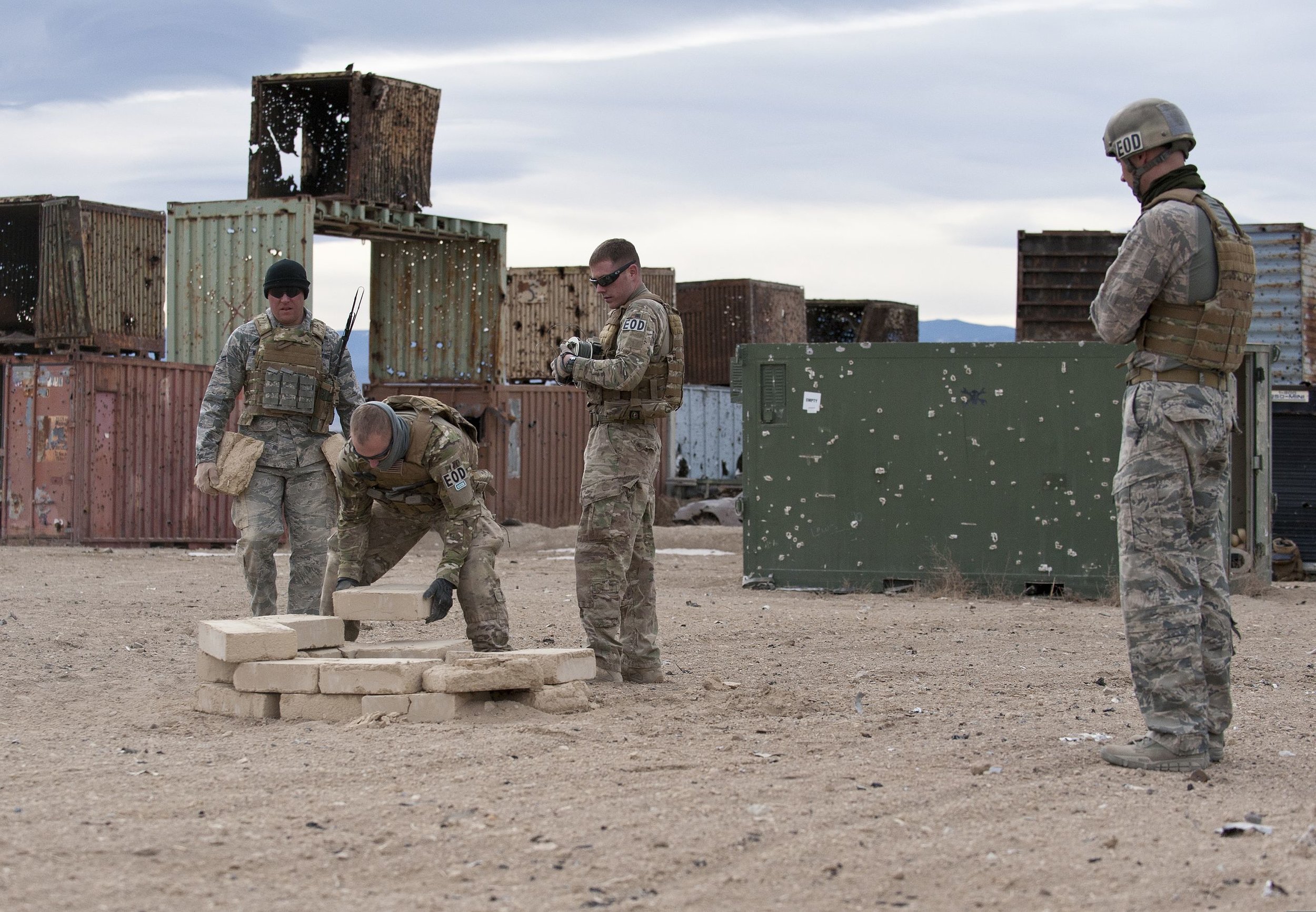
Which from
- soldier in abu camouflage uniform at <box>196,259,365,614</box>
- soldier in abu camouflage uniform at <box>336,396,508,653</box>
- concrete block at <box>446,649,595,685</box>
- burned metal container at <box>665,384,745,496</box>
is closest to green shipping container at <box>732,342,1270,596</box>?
soldier in abu camouflage uniform at <box>196,259,365,614</box>

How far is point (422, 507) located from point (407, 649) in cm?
83

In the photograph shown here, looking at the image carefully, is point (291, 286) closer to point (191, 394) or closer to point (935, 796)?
point (935, 796)

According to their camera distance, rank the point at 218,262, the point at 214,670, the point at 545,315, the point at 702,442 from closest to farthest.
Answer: the point at 214,670
the point at 218,262
the point at 545,315
the point at 702,442

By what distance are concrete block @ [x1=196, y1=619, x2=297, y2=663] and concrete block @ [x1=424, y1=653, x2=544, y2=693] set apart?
0.63m

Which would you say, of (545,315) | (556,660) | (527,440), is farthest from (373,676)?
(545,315)

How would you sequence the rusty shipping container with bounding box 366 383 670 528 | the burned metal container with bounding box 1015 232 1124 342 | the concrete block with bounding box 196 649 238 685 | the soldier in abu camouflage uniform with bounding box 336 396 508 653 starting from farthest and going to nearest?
the rusty shipping container with bounding box 366 383 670 528 → the burned metal container with bounding box 1015 232 1124 342 → the soldier in abu camouflage uniform with bounding box 336 396 508 653 → the concrete block with bounding box 196 649 238 685

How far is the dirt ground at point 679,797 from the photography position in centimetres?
327

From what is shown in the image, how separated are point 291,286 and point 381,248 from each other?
11.6 metres

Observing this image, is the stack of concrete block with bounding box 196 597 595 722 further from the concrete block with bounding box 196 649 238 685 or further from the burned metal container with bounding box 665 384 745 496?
the burned metal container with bounding box 665 384 745 496

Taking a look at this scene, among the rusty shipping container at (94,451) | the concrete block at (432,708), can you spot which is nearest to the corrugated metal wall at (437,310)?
the rusty shipping container at (94,451)

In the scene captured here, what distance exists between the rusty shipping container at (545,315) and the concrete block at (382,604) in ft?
48.9

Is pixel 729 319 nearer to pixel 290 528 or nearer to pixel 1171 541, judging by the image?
pixel 290 528

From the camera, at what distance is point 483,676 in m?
5.25

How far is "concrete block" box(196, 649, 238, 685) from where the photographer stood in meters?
5.58
